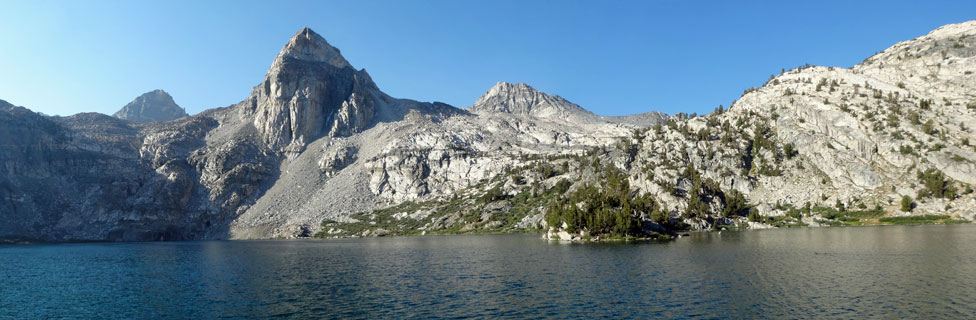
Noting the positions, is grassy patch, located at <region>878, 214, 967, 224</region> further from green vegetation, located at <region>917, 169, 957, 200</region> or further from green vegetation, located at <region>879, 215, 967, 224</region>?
green vegetation, located at <region>917, 169, 957, 200</region>

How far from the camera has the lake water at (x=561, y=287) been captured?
1531 inches

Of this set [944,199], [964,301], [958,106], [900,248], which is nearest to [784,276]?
[964,301]

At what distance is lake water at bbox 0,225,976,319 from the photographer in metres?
38.9

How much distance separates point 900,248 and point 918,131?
137m

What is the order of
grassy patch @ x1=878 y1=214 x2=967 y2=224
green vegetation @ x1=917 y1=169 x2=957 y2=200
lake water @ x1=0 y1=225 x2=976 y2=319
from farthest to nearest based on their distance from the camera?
green vegetation @ x1=917 y1=169 x2=957 y2=200
grassy patch @ x1=878 y1=214 x2=967 y2=224
lake water @ x1=0 y1=225 x2=976 y2=319

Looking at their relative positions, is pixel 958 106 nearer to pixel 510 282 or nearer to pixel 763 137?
pixel 763 137

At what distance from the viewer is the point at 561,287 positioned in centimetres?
4997

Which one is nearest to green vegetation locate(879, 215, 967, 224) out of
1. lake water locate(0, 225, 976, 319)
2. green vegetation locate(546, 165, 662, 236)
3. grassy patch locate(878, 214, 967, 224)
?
grassy patch locate(878, 214, 967, 224)

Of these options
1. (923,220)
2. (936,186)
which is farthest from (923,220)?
(936,186)

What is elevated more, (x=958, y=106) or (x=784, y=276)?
(x=958, y=106)

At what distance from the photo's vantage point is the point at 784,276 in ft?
168

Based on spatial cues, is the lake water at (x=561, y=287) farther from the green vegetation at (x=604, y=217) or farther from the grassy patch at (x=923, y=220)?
the grassy patch at (x=923, y=220)

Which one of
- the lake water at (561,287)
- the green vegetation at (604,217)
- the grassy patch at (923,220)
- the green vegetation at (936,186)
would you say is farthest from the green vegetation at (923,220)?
the lake water at (561,287)

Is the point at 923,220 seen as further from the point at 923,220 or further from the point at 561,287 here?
the point at 561,287
